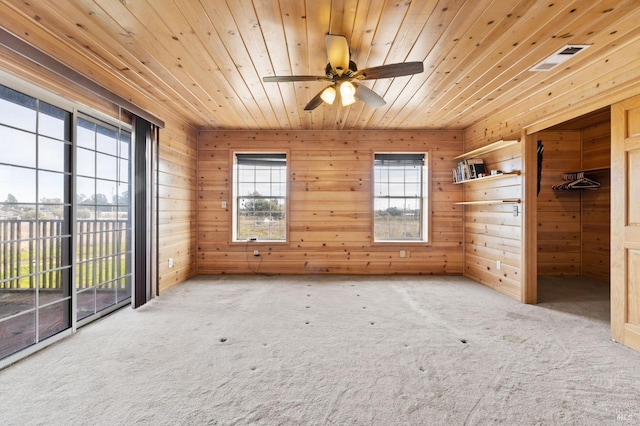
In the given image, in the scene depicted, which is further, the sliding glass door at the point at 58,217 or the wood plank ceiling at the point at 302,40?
the sliding glass door at the point at 58,217

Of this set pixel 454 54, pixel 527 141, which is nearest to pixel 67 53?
pixel 454 54

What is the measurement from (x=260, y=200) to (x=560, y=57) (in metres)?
4.15

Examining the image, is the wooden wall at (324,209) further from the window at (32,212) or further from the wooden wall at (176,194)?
the window at (32,212)

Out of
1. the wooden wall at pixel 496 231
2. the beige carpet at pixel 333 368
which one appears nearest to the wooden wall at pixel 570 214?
the wooden wall at pixel 496 231

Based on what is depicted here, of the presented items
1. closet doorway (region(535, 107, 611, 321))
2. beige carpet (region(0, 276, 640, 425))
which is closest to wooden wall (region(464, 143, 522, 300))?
beige carpet (region(0, 276, 640, 425))

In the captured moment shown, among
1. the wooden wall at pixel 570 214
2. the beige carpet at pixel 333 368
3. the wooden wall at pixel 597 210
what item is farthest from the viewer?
the wooden wall at pixel 570 214

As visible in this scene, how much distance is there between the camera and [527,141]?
337cm

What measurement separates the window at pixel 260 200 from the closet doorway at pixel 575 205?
4.23 meters

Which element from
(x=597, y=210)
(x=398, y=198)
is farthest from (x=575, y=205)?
(x=398, y=198)

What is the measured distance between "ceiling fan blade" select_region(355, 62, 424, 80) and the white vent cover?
1321mm

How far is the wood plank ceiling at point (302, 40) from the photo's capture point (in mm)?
1789

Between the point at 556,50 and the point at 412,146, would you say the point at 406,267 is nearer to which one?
the point at 412,146

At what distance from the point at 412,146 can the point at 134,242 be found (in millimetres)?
4295

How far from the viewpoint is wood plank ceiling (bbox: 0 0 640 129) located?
1.79m
